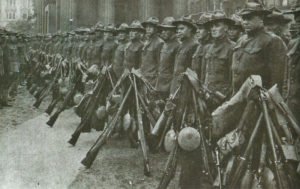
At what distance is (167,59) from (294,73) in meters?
2.94

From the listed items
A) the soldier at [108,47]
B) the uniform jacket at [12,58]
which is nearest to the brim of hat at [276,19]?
the soldier at [108,47]

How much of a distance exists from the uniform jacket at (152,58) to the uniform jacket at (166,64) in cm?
44

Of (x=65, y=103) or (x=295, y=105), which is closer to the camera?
(x=295, y=105)

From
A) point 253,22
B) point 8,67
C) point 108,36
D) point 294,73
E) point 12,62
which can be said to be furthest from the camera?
point 12,62

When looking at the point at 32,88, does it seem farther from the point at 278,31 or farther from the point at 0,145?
the point at 278,31

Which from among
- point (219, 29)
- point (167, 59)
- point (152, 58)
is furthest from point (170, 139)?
point (152, 58)

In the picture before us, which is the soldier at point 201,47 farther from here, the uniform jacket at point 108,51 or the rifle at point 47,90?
the rifle at point 47,90

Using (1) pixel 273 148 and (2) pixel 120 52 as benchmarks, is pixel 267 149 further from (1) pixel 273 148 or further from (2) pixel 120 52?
(2) pixel 120 52

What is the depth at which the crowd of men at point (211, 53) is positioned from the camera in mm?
5355

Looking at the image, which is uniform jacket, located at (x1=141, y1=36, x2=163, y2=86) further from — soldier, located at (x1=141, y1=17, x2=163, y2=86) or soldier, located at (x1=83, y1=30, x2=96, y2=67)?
soldier, located at (x1=83, y1=30, x2=96, y2=67)

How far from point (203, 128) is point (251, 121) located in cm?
89

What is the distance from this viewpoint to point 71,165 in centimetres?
726

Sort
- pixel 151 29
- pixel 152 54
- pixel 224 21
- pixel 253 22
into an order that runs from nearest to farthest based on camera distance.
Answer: pixel 253 22 → pixel 224 21 → pixel 152 54 → pixel 151 29

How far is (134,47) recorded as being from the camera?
9.97 metres
